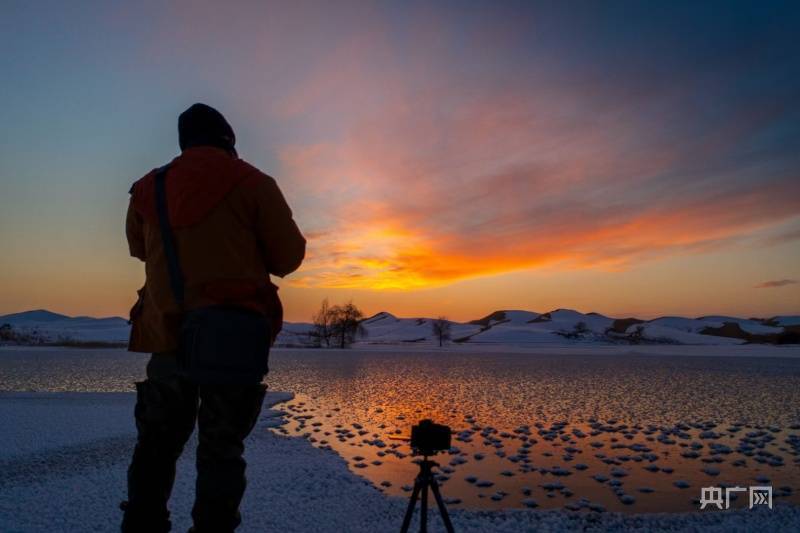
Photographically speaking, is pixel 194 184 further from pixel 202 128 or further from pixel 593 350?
pixel 593 350

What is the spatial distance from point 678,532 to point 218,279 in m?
6.70

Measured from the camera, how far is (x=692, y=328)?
177250mm

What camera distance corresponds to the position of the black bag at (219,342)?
10.4 feet

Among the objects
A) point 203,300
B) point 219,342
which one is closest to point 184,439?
point 219,342

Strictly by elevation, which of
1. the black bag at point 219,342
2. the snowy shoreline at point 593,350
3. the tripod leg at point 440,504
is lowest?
the snowy shoreline at point 593,350

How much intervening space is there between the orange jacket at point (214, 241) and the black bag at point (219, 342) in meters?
0.06

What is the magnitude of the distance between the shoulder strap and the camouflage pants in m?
0.48

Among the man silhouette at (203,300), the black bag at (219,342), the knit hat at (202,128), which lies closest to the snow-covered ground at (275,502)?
the man silhouette at (203,300)

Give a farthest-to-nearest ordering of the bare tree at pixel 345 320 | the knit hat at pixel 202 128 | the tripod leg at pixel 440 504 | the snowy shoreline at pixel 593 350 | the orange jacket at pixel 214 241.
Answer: the bare tree at pixel 345 320 → the snowy shoreline at pixel 593 350 → the tripod leg at pixel 440 504 → the knit hat at pixel 202 128 → the orange jacket at pixel 214 241

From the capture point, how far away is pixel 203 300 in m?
3.27

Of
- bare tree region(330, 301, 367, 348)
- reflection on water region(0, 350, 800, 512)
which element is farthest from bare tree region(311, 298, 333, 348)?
reflection on water region(0, 350, 800, 512)

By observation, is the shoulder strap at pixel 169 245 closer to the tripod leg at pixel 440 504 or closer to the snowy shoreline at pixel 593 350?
the tripod leg at pixel 440 504

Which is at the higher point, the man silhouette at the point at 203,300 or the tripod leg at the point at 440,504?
the man silhouette at the point at 203,300

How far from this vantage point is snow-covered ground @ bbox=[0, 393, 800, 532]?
6379mm
